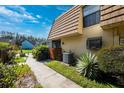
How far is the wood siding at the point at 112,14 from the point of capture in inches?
271

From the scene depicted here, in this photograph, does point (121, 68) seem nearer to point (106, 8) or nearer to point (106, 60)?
point (106, 60)

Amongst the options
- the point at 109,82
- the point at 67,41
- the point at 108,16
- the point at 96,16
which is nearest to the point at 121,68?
the point at 109,82

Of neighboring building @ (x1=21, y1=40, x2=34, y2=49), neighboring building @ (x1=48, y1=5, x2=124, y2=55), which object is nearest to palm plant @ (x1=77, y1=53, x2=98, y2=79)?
neighboring building @ (x1=48, y1=5, x2=124, y2=55)

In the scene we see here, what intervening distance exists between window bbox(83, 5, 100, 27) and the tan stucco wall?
346 millimetres

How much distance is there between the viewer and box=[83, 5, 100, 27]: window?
9.81 meters

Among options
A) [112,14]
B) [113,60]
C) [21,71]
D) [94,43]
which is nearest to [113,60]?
[113,60]

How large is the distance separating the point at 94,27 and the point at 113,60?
406 centimetres

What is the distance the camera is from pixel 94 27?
10008 millimetres

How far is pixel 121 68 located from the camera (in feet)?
19.8

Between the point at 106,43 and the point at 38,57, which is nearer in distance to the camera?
the point at 106,43

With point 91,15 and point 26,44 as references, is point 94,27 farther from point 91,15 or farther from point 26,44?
point 26,44

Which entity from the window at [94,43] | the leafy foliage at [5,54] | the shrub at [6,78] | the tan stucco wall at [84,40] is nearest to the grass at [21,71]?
Result: the shrub at [6,78]

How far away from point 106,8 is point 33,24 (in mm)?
7214

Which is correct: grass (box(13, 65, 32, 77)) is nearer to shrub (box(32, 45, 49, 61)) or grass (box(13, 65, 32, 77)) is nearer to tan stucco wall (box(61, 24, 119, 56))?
tan stucco wall (box(61, 24, 119, 56))
